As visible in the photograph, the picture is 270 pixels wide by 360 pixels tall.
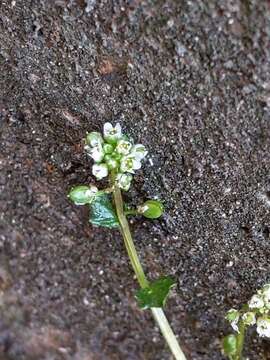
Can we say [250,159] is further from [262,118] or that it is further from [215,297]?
[215,297]

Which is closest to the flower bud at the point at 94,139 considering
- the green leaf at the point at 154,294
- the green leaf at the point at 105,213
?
the green leaf at the point at 105,213

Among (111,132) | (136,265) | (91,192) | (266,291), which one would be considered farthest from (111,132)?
(266,291)

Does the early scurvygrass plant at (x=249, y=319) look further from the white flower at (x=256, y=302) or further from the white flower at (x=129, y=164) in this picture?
the white flower at (x=129, y=164)

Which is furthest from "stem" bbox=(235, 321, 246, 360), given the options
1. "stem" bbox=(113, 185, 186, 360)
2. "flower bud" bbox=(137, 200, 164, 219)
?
"flower bud" bbox=(137, 200, 164, 219)

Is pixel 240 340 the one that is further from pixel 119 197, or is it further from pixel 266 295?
pixel 119 197

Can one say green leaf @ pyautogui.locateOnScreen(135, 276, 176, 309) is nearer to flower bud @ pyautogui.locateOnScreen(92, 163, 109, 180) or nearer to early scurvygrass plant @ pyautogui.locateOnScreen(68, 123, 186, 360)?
early scurvygrass plant @ pyautogui.locateOnScreen(68, 123, 186, 360)

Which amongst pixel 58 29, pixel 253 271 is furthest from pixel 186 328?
pixel 58 29

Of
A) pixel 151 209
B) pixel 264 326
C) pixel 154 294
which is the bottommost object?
pixel 264 326
